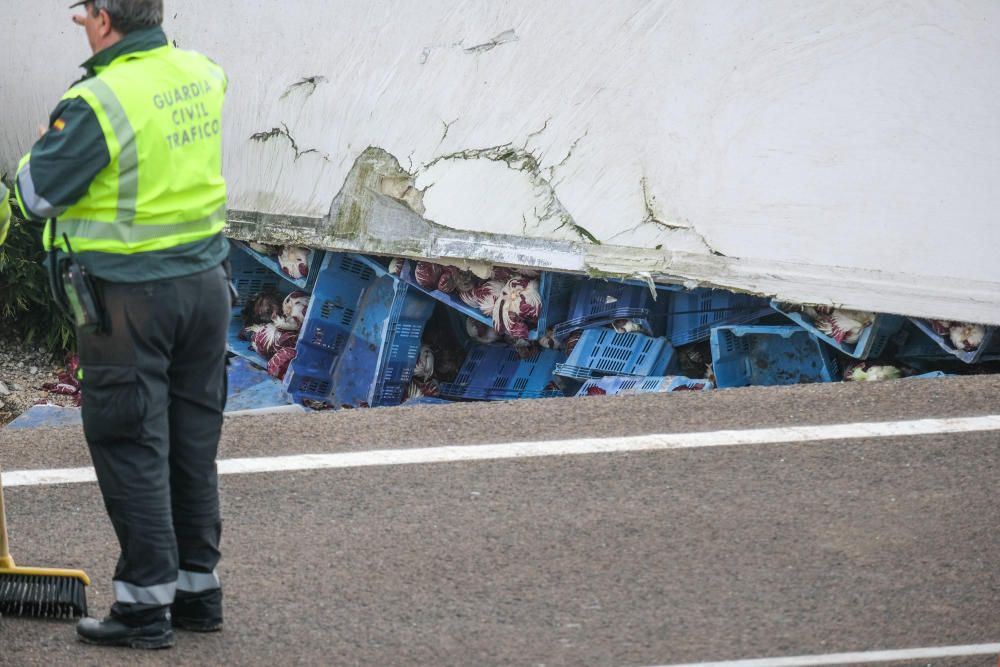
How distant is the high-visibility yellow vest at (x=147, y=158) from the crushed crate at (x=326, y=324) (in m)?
3.75

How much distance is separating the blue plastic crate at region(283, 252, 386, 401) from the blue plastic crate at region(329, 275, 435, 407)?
0.22 feet

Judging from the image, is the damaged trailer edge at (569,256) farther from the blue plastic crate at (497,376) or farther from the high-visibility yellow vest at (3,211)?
the high-visibility yellow vest at (3,211)

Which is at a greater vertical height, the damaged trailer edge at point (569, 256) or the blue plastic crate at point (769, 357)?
the damaged trailer edge at point (569, 256)

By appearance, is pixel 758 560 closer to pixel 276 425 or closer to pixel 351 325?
pixel 276 425

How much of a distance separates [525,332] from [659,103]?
54.4 inches

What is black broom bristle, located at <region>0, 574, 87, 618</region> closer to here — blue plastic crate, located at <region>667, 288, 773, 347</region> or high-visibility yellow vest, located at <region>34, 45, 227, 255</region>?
high-visibility yellow vest, located at <region>34, 45, 227, 255</region>

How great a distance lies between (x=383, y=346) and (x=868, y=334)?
8.29ft

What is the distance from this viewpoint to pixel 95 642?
3.44 metres

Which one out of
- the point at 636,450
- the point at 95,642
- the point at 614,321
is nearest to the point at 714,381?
the point at 614,321

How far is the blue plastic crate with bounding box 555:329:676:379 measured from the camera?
6.52m

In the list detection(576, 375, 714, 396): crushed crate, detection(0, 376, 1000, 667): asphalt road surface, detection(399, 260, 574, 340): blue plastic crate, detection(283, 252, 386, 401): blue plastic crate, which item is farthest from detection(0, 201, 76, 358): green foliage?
detection(576, 375, 714, 396): crushed crate

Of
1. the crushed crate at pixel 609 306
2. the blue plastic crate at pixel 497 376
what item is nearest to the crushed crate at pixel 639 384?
the crushed crate at pixel 609 306

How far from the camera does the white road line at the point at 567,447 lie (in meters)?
4.64

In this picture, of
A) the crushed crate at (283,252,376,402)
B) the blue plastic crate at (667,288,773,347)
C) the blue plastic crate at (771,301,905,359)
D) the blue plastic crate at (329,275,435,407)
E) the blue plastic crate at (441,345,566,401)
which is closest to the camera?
the blue plastic crate at (771,301,905,359)
